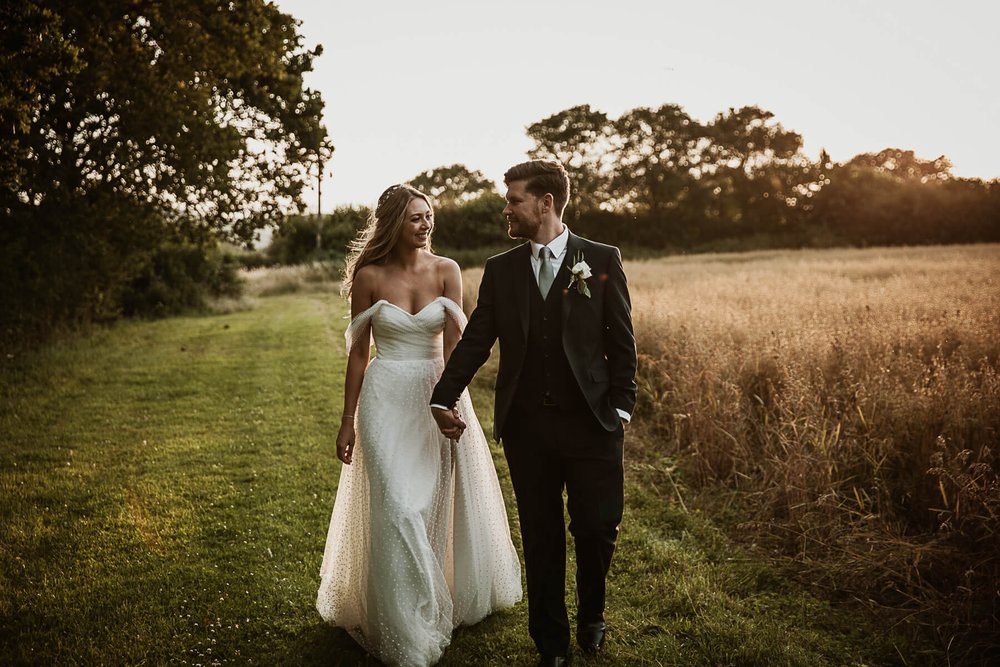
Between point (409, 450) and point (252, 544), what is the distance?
2.32 metres

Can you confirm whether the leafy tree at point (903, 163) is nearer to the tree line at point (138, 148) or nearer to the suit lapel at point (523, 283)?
the tree line at point (138, 148)

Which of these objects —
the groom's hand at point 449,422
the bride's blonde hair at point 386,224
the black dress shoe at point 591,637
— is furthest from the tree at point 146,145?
the black dress shoe at point 591,637

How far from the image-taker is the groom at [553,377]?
328 cm

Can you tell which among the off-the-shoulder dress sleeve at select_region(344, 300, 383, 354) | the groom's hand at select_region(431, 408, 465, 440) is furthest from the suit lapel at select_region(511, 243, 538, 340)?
the off-the-shoulder dress sleeve at select_region(344, 300, 383, 354)

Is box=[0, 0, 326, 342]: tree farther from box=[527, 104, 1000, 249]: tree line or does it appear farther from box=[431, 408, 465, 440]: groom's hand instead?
box=[527, 104, 1000, 249]: tree line

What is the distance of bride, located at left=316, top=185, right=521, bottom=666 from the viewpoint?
3.66 meters

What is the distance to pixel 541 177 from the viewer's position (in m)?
3.31

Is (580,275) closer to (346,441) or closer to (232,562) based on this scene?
(346,441)

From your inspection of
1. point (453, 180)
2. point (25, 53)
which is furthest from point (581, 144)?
point (25, 53)

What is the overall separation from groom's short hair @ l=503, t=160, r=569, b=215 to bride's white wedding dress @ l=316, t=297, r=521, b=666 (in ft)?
2.98

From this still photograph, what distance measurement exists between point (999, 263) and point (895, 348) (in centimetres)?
1348

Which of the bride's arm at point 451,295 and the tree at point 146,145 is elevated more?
the tree at point 146,145

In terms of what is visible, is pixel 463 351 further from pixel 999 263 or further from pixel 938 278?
pixel 999 263

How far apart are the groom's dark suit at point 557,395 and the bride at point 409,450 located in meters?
0.45
